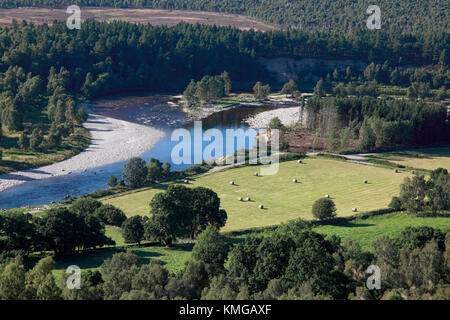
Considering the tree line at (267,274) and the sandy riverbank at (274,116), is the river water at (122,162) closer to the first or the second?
the sandy riverbank at (274,116)

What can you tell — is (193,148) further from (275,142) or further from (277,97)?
(277,97)

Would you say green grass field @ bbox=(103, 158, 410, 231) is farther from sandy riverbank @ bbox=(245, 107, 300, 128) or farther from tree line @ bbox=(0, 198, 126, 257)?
sandy riverbank @ bbox=(245, 107, 300, 128)
